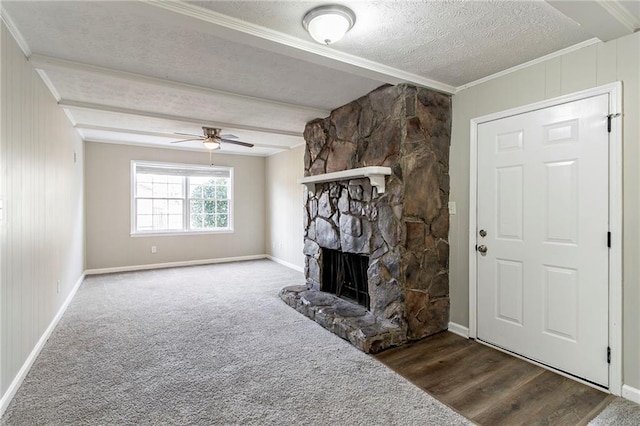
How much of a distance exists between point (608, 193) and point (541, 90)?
944 mm

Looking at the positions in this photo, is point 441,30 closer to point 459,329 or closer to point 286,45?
point 286,45

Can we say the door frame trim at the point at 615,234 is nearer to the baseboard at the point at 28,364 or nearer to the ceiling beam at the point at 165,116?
the ceiling beam at the point at 165,116

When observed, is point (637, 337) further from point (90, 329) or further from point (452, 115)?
point (90, 329)

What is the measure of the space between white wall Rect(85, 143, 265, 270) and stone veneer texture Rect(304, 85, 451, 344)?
4.15 metres

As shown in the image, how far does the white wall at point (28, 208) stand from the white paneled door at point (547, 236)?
3.64 metres

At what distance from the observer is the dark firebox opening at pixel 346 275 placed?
3.68 meters

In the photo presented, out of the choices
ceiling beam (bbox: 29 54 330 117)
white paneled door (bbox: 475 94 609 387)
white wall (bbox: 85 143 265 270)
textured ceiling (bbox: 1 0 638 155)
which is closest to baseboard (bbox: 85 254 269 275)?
white wall (bbox: 85 143 265 270)

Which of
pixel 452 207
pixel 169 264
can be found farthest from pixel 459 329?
pixel 169 264

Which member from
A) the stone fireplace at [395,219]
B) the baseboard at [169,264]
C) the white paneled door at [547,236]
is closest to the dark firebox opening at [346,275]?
the stone fireplace at [395,219]

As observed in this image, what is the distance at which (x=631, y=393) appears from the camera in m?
2.10

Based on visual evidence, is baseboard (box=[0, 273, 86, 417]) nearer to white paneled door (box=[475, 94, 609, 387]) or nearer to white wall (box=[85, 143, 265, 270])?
white wall (box=[85, 143, 265, 270])

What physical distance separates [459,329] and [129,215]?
19.3 feet

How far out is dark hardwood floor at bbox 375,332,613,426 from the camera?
6.47ft

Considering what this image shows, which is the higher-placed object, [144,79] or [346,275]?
[144,79]
